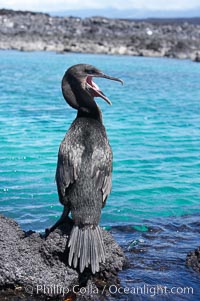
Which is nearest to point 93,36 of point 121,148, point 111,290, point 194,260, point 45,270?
point 121,148

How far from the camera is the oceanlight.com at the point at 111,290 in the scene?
4.90 meters

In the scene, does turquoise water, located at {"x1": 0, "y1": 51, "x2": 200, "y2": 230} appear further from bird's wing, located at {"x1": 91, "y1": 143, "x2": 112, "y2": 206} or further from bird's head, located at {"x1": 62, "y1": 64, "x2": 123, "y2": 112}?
bird's head, located at {"x1": 62, "y1": 64, "x2": 123, "y2": 112}

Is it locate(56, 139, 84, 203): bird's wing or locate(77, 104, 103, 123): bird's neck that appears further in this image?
locate(77, 104, 103, 123): bird's neck

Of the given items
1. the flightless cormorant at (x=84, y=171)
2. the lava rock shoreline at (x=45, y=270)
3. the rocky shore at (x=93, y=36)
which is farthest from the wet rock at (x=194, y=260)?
the rocky shore at (x=93, y=36)

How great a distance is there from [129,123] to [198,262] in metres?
10.1

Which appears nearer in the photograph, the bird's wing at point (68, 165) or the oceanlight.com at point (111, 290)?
the oceanlight.com at point (111, 290)

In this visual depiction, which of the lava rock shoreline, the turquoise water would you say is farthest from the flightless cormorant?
the turquoise water

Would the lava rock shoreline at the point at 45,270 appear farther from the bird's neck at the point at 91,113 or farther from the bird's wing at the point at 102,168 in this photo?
the bird's neck at the point at 91,113

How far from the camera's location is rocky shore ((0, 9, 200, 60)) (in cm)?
4847

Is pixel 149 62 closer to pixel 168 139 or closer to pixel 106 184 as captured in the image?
pixel 168 139

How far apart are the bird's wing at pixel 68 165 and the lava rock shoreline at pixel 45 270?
0.40 metres

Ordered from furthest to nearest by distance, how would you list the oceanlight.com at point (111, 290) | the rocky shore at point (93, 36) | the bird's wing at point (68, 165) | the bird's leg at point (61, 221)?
the rocky shore at point (93, 36) < the bird's leg at point (61, 221) < the bird's wing at point (68, 165) < the oceanlight.com at point (111, 290)

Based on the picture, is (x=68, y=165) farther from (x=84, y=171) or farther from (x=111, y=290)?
(x=111, y=290)

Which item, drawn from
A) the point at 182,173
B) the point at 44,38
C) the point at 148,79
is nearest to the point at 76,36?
the point at 44,38
